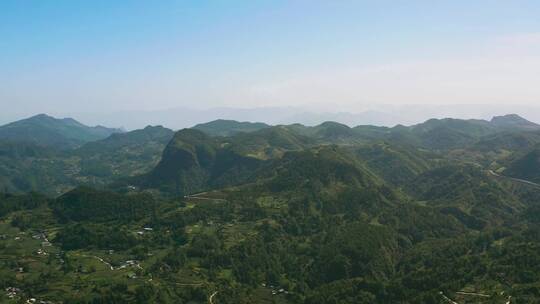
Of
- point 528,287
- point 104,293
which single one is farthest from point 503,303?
point 104,293

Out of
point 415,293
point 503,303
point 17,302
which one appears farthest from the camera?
point 415,293

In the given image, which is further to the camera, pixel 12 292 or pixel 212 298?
pixel 212 298

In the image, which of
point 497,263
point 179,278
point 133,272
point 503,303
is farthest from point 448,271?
point 133,272

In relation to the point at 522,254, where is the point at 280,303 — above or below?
below

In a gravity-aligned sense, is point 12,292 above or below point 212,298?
above

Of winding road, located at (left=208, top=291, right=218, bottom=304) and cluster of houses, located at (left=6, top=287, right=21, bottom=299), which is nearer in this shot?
cluster of houses, located at (left=6, top=287, right=21, bottom=299)

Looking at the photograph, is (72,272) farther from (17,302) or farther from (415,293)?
(415,293)

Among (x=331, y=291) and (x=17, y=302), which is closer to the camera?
(x=17, y=302)

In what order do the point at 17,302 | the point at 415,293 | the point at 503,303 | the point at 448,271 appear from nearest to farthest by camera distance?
the point at 503,303, the point at 17,302, the point at 415,293, the point at 448,271

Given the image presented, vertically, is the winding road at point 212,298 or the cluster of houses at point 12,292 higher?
the cluster of houses at point 12,292

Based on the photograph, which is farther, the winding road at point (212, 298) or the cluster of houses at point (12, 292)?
the winding road at point (212, 298)

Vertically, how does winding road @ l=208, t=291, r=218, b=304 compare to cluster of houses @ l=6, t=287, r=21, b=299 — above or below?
below
